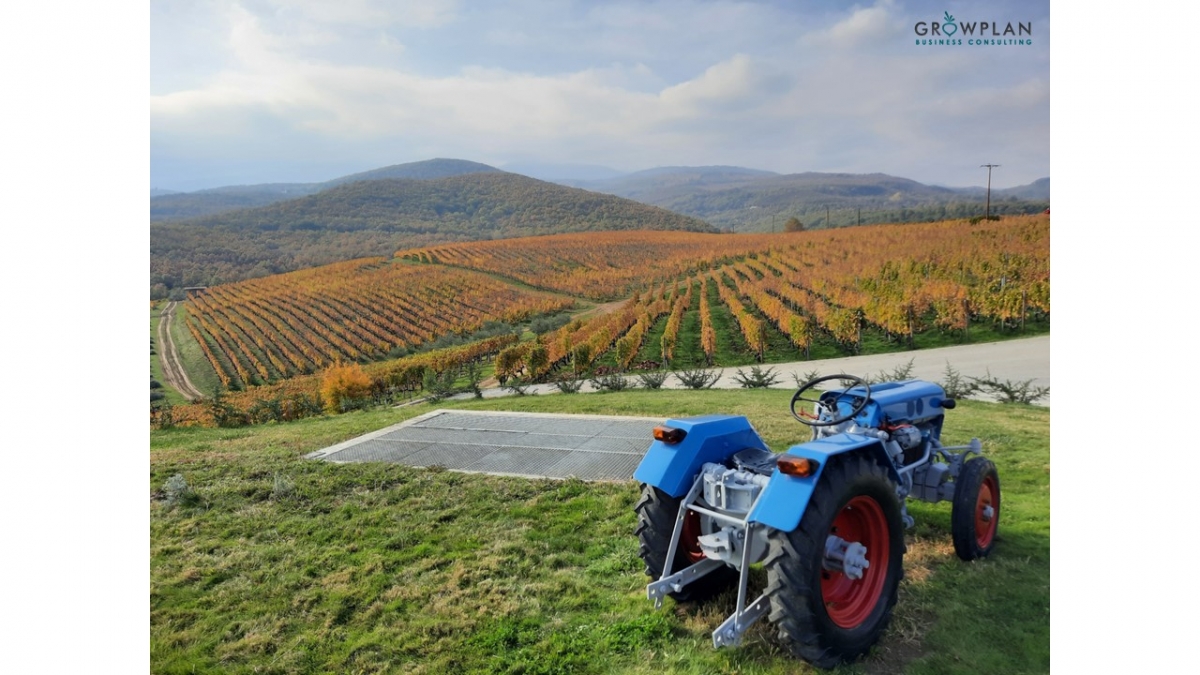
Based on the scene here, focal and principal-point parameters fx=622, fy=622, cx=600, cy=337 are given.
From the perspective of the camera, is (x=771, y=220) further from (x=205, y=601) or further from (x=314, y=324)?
(x=205, y=601)

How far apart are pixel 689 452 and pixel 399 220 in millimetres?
5491

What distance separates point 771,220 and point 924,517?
3.24 metres

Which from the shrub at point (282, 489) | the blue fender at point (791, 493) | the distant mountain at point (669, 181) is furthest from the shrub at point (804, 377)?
the shrub at point (282, 489)

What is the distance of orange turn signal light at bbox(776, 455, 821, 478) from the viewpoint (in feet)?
8.48

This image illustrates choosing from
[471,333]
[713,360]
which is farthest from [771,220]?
[471,333]

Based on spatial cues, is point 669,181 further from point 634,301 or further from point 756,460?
point 756,460

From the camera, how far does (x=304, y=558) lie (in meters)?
3.89

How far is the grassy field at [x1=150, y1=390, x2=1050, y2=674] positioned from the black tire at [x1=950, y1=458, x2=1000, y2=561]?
0.12m

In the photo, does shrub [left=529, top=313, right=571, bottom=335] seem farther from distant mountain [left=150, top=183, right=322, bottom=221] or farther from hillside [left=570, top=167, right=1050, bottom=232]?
distant mountain [left=150, top=183, right=322, bottom=221]

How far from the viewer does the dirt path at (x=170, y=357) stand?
560cm

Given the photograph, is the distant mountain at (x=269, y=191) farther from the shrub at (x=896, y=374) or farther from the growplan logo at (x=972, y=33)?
the shrub at (x=896, y=374)

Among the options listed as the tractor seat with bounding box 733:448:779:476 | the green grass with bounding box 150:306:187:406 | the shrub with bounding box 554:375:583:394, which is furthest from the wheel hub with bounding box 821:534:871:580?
the green grass with bounding box 150:306:187:406

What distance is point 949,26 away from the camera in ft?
13.4

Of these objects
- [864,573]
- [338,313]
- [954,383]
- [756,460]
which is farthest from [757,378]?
[338,313]
